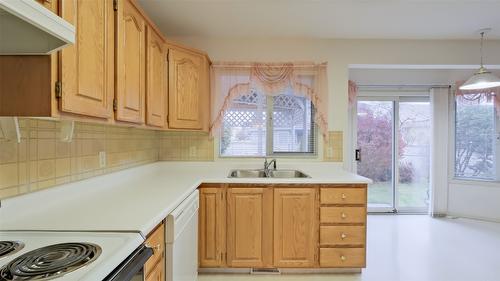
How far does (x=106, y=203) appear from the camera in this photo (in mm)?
1496

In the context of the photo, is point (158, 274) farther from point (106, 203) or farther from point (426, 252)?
point (426, 252)

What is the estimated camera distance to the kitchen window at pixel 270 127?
3064 mm

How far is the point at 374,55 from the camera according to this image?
9.92 feet

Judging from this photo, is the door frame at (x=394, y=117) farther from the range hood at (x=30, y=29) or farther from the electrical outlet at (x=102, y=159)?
the range hood at (x=30, y=29)

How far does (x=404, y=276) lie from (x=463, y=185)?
2.58 metres

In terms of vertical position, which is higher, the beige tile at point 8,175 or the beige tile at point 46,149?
the beige tile at point 46,149

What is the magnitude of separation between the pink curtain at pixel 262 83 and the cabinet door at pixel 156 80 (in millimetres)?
675

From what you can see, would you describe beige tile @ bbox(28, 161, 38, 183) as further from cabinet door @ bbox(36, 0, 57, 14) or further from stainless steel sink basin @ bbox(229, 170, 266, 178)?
stainless steel sink basin @ bbox(229, 170, 266, 178)

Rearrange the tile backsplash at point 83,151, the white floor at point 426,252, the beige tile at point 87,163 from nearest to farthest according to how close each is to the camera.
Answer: the tile backsplash at point 83,151 < the beige tile at point 87,163 < the white floor at point 426,252

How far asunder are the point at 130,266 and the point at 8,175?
0.76m

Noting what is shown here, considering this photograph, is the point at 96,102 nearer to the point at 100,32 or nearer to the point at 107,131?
the point at 100,32

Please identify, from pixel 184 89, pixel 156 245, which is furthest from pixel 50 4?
pixel 184 89

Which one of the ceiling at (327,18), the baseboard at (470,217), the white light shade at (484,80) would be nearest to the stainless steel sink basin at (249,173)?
the ceiling at (327,18)

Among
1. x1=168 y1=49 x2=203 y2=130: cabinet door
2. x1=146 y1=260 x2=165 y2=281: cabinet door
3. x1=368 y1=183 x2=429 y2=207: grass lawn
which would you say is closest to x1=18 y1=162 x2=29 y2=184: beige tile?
x1=146 y1=260 x2=165 y2=281: cabinet door
